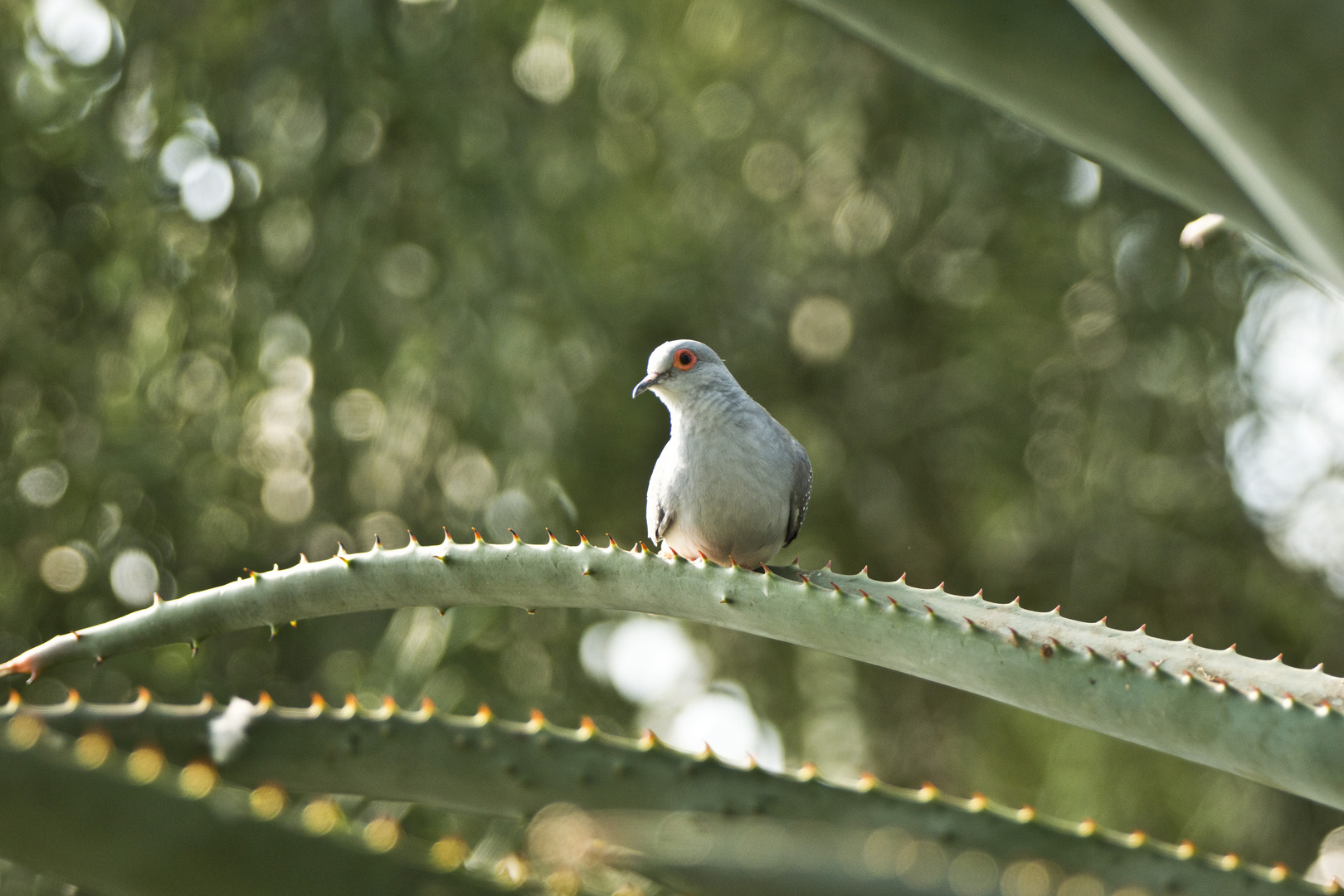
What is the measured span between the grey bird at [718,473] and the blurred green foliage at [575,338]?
127 cm

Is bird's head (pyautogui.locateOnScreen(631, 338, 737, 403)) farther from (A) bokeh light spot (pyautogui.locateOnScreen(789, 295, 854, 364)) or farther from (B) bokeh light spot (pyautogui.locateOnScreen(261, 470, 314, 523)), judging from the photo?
(A) bokeh light spot (pyautogui.locateOnScreen(789, 295, 854, 364))

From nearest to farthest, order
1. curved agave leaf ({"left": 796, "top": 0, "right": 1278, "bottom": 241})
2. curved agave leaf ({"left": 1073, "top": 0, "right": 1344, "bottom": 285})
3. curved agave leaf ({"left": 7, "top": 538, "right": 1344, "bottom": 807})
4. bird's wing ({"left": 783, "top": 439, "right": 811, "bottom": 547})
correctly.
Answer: curved agave leaf ({"left": 1073, "top": 0, "right": 1344, "bottom": 285}), curved agave leaf ({"left": 796, "top": 0, "right": 1278, "bottom": 241}), curved agave leaf ({"left": 7, "top": 538, "right": 1344, "bottom": 807}), bird's wing ({"left": 783, "top": 439, "right": 811, "bottom": 547})

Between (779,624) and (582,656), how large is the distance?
3.63 m

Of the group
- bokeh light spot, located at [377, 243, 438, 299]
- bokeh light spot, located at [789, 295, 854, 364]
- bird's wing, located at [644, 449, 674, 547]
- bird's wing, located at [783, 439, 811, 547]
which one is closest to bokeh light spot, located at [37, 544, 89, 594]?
bokeh light spot, located at [377, 243, 438, 299]

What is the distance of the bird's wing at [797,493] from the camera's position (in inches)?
127

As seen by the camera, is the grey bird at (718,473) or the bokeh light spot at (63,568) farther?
the bokeh light spot at (63,568)

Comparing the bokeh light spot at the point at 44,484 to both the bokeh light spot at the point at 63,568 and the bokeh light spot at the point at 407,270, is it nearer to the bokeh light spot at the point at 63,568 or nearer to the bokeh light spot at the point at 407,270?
the bokeh light spot at the point at 63,568

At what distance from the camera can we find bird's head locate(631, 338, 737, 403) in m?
3.26

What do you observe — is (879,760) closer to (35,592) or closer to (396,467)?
(396,467)

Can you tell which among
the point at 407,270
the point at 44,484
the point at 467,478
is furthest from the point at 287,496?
the point at 407,270

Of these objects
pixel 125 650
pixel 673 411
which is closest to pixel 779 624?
pixel 125 650

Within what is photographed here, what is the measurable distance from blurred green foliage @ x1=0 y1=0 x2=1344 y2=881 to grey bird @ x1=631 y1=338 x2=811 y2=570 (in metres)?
1.27

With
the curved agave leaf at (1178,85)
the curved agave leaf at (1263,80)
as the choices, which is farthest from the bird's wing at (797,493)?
the curved agave leaf at (1263,80)

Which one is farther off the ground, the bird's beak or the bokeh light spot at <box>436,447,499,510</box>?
the bokeh light spot at <box>436,447,499,510</box>
